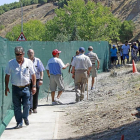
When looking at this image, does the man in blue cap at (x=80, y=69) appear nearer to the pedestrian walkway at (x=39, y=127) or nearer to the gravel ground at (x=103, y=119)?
the gravel ground at (x=103, y=119)

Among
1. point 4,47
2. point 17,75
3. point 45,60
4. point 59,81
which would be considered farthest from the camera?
point 45,60

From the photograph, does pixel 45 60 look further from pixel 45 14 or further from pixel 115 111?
pixel 45 14

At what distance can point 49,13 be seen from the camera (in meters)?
134

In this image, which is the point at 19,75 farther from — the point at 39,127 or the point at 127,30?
the point at 127,30

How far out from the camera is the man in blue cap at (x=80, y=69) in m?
13.3

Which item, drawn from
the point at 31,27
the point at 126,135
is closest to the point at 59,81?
the point at 126,135

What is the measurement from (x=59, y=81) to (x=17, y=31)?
82180 millimetres

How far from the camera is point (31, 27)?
9269 centimetres

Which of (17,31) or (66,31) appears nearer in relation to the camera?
(66,31)

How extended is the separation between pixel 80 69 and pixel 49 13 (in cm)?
12186

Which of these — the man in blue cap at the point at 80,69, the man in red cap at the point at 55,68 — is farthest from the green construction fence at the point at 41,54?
the man in blue cap at the point at 80,69

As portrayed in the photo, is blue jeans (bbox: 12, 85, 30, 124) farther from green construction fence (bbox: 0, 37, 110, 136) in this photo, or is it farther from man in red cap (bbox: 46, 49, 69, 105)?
man in red cap (bbox: 46, 49, 69, 105)

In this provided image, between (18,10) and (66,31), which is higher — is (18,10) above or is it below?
above

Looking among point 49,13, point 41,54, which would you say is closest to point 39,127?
point 41,54
